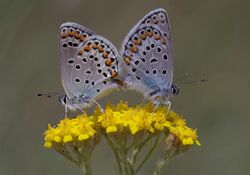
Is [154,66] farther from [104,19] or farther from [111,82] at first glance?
[104,19]

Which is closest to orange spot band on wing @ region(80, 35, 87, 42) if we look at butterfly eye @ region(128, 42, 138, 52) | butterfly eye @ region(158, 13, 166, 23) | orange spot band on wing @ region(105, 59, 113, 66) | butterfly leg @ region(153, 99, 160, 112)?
orange spot band on wing @ region(105, 59, 113, 66)

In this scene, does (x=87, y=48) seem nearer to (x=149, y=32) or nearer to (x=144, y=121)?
(x=149, y=32)

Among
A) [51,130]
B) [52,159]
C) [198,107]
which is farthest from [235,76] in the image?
[51,130]

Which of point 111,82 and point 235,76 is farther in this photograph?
point 235,76

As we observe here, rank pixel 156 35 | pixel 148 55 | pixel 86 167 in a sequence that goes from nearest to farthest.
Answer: pixel 86 167
pixel 156 35
pixel 148 55

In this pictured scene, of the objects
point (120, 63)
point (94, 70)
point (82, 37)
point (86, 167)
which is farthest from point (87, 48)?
point (86, 167)

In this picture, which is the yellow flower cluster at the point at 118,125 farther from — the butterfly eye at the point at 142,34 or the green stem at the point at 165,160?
the butterfly eye at the point at 142,34

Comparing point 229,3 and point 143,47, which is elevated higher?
point 143,47
